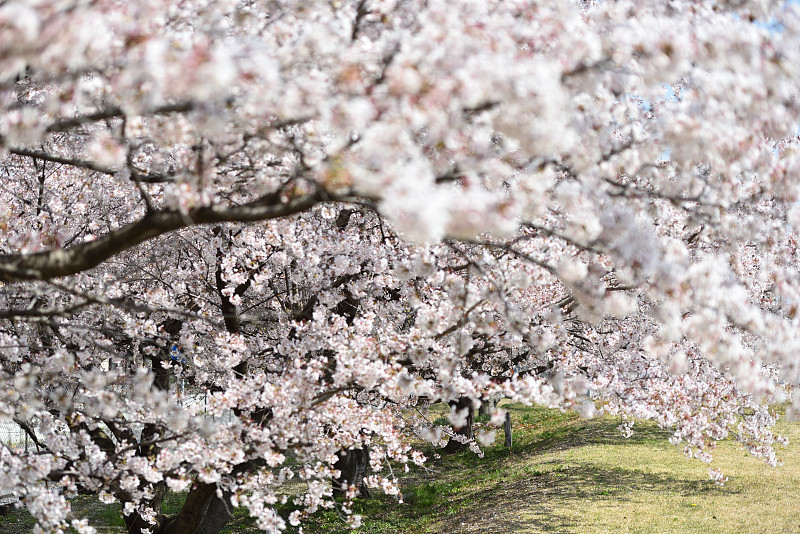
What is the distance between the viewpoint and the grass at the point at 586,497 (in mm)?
10812

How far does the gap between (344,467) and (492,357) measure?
400 cm

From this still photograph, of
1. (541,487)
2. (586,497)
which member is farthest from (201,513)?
(541,487)

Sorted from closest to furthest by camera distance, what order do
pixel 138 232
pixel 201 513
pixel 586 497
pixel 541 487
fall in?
pixel 138 232, pixel 201 513, pixel 586 497, pixel 541 487

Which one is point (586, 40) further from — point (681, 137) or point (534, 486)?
point (534, 486)

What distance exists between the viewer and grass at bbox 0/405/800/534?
10.8 metres

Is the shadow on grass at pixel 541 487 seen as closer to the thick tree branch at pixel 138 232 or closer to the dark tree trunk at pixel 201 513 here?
the dark tree trunk at pixel 201 513

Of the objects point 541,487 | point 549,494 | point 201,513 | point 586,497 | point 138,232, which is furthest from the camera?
point 541,487

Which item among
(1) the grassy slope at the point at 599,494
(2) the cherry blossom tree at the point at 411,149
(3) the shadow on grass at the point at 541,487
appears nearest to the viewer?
(2) the cherry blossom tree at the point at 411,149

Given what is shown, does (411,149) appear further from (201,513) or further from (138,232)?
(201,513)

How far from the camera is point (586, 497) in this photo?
12656 mm

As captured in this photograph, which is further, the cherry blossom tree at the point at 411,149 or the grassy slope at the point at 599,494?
the grassy slope at the point at 599,494

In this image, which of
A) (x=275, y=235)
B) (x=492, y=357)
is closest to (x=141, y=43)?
(x=275, y=235)

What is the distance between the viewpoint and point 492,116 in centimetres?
273

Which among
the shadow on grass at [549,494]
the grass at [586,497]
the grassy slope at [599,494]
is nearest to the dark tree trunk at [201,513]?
the grass at [586,497]
